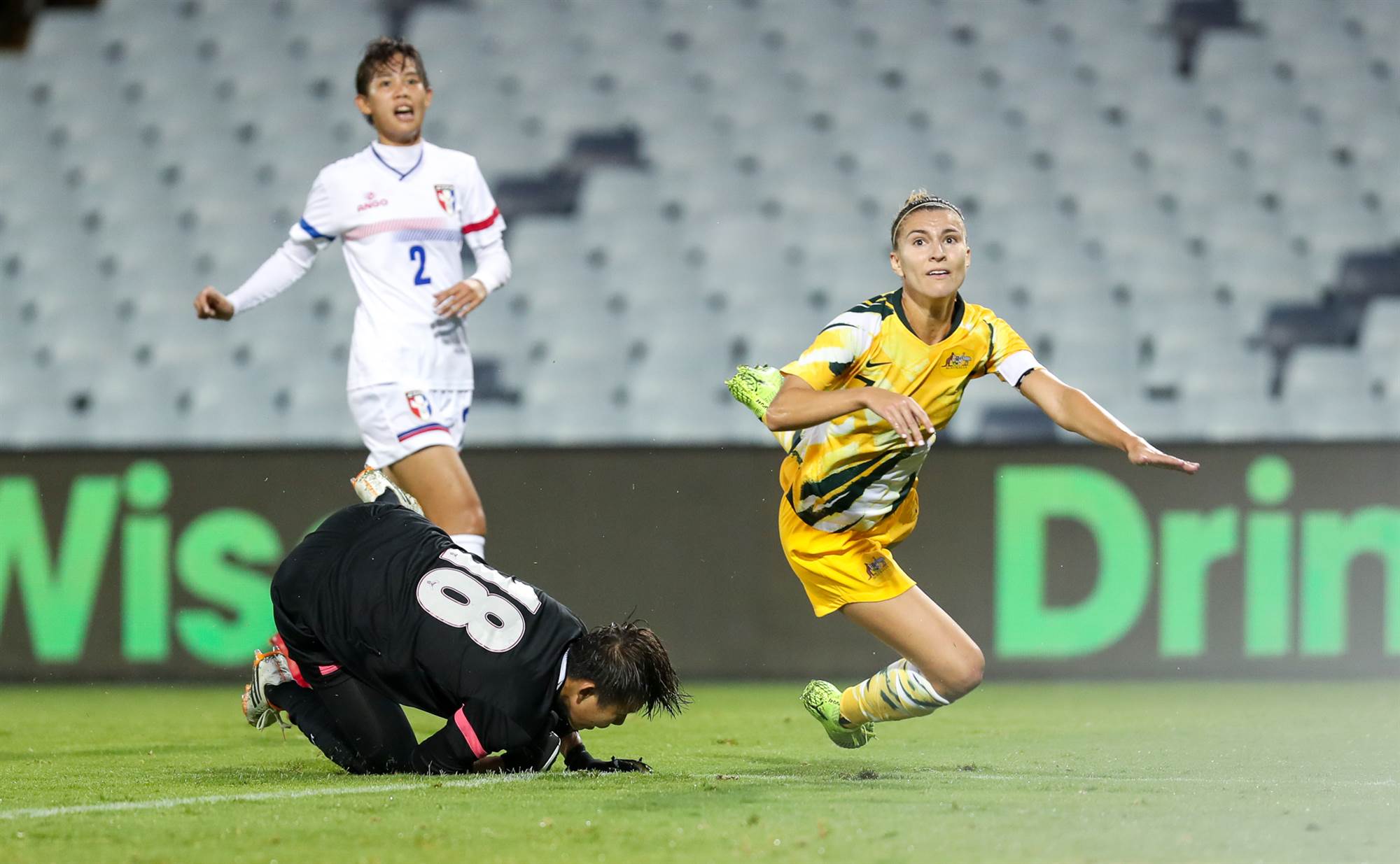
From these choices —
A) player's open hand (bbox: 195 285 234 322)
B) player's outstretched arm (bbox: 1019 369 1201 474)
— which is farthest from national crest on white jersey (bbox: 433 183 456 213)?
player's outstretched arm (bbox: 1019 369 1201 474)

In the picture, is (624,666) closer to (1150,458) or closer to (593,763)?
(593,763)

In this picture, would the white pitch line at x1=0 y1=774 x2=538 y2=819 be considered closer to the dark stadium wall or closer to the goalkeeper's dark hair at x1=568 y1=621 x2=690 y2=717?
the goalkeeper's dark hair at x1=568 y1=621 x2=690 y2=717

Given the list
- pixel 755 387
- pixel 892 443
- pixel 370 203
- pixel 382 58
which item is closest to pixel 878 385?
pixel 892 443

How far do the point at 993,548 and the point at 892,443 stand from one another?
2.89 metres

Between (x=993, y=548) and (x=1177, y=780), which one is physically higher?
(x=993, y=548)

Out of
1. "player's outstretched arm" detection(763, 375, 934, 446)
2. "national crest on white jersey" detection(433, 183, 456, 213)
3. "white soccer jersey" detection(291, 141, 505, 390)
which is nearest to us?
"player's outstretched arm" detection(763, 375, 934, 446)

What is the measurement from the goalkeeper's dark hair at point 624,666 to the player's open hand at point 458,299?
1.45m

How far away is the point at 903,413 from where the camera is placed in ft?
12.0

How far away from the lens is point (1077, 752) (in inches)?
188

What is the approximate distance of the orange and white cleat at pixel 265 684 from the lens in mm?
4273

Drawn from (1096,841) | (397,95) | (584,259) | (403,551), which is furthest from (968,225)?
(1096,841)

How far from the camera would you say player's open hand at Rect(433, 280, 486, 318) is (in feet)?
16.2

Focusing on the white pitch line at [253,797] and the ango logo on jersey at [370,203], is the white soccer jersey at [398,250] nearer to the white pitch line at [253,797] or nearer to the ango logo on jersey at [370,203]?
the ango logo on jersey at [370,203]

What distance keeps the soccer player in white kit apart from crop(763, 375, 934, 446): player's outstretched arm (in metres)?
1.28
